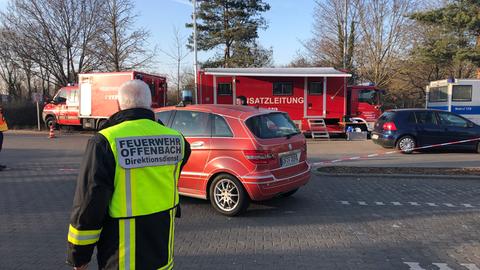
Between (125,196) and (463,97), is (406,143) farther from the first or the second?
(125,196)

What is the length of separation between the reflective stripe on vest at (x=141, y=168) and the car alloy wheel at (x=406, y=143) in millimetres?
12711

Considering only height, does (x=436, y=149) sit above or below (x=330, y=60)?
below

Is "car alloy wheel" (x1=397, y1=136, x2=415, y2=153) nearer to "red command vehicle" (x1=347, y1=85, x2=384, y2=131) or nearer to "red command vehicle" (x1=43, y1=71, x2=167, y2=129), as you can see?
"red command vehicle" (x1=347, y1=85, x2=384, y2=131)

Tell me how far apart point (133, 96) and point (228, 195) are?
399 cm

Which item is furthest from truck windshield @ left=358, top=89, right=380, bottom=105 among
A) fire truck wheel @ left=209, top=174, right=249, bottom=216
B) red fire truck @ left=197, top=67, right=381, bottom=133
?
fire truck wheel @ left=209, top=174, right=249, bottom=216

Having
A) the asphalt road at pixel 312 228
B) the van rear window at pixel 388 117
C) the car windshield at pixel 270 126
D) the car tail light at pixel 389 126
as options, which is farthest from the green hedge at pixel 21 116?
the car windshield at pixel 270 126

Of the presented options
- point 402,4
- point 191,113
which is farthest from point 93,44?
point 191,113

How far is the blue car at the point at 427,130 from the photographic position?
13.8m

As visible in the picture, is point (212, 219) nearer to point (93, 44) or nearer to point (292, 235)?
point (292, 235)

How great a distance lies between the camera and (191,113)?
674 centimetres

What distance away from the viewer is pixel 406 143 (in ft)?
45.5

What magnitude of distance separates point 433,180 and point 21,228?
8.00m

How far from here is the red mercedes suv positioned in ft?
19.6

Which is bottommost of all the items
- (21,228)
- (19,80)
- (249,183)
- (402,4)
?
(21,228)
